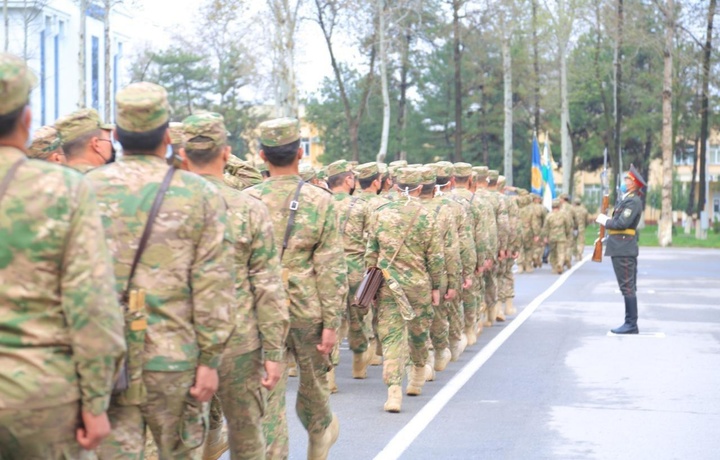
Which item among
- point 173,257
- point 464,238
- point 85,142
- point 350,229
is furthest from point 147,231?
point 464,238

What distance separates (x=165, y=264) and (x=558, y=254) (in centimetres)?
2215

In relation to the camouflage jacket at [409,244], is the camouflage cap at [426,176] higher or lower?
higher

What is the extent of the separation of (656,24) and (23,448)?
5428cm

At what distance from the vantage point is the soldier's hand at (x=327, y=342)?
21.2 ft

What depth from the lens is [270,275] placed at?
563 centimetres

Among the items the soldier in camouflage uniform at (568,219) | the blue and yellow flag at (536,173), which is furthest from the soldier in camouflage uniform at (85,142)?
the blue and yellow flag at (536,173)

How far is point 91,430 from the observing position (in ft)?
12.7

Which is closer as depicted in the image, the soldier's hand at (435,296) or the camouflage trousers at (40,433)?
the camouflage trousers at (40,433)

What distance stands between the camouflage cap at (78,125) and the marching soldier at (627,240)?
8894 millimetres

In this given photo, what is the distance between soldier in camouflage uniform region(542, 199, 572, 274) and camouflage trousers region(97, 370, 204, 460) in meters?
21.6

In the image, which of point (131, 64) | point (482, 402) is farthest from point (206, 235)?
point (131, 64)

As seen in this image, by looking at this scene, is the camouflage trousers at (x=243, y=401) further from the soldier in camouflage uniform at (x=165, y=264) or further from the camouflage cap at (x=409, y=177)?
the camouflage cap at (x=409, y=177)

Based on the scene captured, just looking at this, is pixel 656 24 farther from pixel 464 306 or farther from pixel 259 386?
pixel 259 386

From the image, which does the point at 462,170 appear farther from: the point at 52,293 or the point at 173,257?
the point at 52,293
